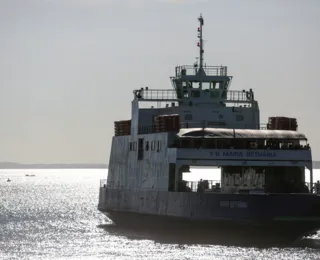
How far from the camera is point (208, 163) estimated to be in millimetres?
58781

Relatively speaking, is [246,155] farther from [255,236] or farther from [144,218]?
[144,218]

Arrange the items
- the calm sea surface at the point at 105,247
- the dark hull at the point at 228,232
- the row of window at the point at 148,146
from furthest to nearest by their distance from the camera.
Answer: the row of window at the point at 148,146 < the dark hull at the point at 228,232 < the calm sea surface at the point at 105,247

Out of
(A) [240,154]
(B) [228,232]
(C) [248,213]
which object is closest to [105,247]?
(B) [228,232]

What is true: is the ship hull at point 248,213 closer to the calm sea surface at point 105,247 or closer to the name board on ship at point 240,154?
the calm sea surface at point 105,247

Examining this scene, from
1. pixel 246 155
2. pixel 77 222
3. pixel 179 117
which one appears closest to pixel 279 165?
pixel 246 155

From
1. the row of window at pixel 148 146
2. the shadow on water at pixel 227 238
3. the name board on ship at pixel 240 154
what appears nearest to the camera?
the shadow on water at pixel 227 238

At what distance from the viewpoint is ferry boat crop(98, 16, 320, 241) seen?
5691 cm

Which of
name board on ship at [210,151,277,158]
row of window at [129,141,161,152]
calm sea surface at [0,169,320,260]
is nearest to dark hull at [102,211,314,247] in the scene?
calm sea surface at [0,169,320,260]

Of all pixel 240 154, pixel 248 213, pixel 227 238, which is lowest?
pixel 227 238

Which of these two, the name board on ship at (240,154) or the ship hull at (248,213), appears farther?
the name board on ship at (240,154)

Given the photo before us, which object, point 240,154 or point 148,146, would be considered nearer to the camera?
point 240,154

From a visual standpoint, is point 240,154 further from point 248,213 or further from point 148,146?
point 148,146

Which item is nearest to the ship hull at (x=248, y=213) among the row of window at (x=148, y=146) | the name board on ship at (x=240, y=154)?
the name board on ship at (x=240, y=154)

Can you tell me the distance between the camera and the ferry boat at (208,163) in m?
56.9
